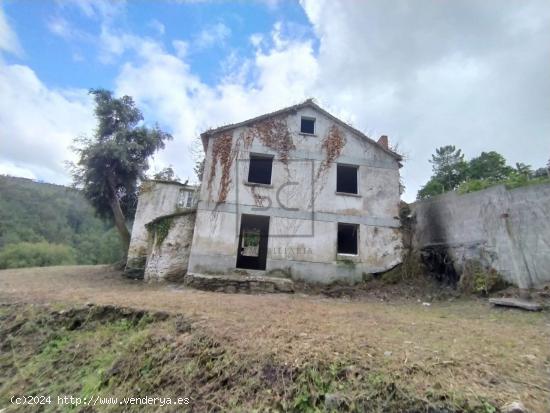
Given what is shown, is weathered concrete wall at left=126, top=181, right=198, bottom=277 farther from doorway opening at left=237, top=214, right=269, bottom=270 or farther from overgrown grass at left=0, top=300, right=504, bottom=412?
overgrown grass at left=0, top=300, right=504, bottom=412

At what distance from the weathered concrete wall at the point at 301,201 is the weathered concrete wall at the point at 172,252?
0.83m

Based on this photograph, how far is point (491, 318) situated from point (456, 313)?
0.79 meters

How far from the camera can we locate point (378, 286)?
10180 mm

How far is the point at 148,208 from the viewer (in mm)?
13508

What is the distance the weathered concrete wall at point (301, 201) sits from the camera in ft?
34.0

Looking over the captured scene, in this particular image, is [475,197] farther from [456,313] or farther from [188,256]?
[188,256]

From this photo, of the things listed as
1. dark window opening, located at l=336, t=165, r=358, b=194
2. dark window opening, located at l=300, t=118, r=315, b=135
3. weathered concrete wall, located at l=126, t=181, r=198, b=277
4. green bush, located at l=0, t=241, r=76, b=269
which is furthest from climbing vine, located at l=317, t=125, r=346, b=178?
green bush, located at l=0, t=241, r=76, b=269

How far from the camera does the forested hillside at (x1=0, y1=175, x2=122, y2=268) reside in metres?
30.6

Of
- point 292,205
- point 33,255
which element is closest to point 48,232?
point 33,255

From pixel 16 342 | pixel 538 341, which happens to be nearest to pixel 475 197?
pixel 538 341

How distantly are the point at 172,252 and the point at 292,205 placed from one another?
491 cm

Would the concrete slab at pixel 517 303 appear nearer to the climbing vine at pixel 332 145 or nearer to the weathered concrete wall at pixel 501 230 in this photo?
the weathered concrete wall at pixel 501 230

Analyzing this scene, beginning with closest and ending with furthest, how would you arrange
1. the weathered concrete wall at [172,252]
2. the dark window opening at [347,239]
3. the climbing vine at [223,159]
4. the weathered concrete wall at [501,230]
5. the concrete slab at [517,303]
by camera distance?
1. the concrete slab at [517,303]
2. the weathered concrete wall at [501,230]
3. the weathered concrete wall at [172,252]
4. the climbing vine at [223,159]
5. the dark window opening at [347,239]

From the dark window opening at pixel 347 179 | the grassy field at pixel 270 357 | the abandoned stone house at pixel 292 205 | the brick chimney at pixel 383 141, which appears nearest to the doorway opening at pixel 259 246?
the abandoned stone house at pixel 292 205
